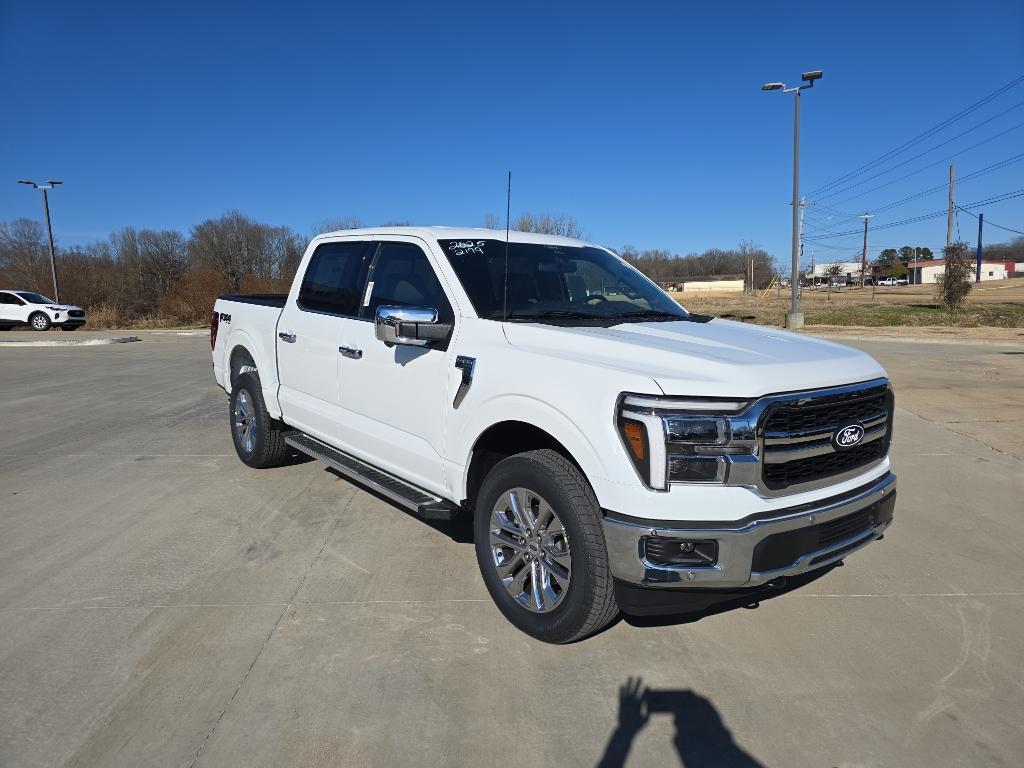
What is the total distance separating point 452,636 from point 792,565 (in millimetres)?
1602

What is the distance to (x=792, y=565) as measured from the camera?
2.88 meters

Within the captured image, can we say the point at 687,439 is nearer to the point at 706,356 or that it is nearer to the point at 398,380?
the point at 706,356

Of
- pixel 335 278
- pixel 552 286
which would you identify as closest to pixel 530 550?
pixel 552 286

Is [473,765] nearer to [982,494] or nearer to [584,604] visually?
[584,604]

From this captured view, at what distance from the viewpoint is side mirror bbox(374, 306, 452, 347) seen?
11.6ft

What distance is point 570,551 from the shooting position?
9.94 ft

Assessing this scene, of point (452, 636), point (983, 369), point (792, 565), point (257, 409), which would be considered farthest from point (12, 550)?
point (983, 369)

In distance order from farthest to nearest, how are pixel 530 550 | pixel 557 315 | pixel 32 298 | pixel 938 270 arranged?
pixel 938 270 → pixel 32 298 → pixel 557 315 → pixel 530 550

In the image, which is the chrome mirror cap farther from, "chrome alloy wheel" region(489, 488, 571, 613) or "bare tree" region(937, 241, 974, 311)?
"bare tree" region(937, 241, 974, 311)

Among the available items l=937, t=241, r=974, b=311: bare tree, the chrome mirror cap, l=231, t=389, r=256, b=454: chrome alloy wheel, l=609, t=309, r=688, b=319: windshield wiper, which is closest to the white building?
l=937, t=241, r=974, b=311: bare tree

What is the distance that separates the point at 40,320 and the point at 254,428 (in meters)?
29.2

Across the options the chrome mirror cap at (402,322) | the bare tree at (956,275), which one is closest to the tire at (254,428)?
the chrome mirror cap at (402,322)

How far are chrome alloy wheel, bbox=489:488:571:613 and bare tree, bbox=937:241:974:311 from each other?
109ft

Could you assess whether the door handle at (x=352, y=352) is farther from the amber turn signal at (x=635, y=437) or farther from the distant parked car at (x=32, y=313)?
the distant parked car at (x=32, y=313)
